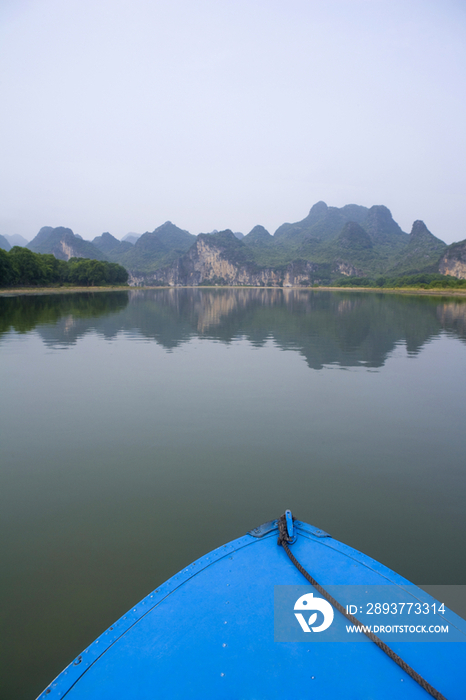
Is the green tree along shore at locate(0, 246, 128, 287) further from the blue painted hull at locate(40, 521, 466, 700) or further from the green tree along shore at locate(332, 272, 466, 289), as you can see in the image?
the green tree along shore at locate(332, 272, 466, 289)

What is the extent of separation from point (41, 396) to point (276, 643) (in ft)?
26.9

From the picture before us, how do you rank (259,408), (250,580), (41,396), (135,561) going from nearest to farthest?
(250,580) < (135,561) < (259,408) < (41,396)

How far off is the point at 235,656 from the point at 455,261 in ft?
479

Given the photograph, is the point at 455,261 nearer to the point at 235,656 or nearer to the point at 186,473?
the point at 186,473

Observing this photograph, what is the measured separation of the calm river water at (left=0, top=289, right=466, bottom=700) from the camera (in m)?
3.35

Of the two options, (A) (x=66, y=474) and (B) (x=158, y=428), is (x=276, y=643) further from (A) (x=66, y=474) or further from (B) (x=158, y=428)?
(B) (x=158, y=428)

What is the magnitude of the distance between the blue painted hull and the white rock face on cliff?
459 ft

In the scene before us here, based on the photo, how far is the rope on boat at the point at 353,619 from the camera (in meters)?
1.94

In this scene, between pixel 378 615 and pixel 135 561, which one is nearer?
pixel 378 615

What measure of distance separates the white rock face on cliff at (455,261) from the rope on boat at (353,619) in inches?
5497

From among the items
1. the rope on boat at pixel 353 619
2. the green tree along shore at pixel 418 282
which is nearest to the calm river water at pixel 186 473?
the rope on boat at pixel 353 619

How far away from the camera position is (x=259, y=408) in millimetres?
8000

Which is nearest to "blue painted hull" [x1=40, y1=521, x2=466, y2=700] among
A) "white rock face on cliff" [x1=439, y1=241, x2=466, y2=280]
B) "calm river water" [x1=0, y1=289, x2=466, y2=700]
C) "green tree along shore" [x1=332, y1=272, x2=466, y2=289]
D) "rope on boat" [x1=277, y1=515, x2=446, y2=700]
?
"rope on boat" [x1=277, y1=515, x2=446, y2=700]

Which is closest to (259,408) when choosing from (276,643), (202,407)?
(202,407)
